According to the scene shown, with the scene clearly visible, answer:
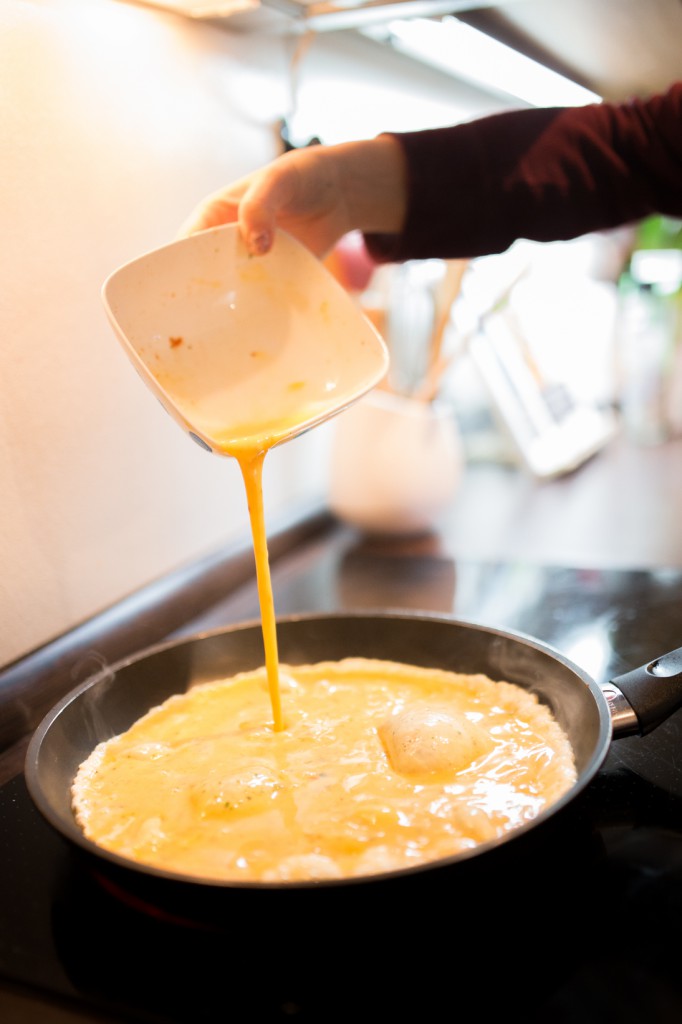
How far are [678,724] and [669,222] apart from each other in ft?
6.38

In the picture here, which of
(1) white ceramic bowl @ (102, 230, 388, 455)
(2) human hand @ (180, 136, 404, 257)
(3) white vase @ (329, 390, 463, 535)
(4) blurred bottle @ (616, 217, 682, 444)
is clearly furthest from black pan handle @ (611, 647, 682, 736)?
(4) blurred bottle @ (616, 217, 682, 444)

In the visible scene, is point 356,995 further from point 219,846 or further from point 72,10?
point 72,10

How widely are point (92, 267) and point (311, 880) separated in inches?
33.3

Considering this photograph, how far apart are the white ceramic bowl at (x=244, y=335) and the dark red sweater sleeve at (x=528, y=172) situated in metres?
0.27

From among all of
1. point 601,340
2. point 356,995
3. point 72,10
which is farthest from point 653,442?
point 356,995

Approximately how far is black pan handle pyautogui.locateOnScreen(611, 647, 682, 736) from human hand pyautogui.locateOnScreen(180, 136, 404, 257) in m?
0.66

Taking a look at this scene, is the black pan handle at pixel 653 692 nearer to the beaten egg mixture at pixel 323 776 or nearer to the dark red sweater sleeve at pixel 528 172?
the beaten egg mixture at pixel 323 776

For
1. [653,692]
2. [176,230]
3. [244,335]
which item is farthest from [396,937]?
[176,230]

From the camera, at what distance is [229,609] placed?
58.9 inches

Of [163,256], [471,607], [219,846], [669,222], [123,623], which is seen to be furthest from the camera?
[669,222]

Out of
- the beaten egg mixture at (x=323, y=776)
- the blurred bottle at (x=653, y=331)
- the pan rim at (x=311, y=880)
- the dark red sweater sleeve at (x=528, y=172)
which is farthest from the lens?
the blurred bottle at (x=653, y=331)

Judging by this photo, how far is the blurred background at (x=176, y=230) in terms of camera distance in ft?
3.65

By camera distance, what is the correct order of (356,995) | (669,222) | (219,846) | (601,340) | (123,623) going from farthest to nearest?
(601,340)
(669,222)
(123,623)
(219,846)
(356,995)

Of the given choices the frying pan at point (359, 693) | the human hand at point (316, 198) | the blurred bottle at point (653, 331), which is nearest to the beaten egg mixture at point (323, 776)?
the frying pan at point (359, 693)
